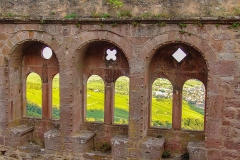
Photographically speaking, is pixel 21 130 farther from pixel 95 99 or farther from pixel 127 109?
pixel 127 109

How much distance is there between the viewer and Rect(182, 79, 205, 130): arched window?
11.9m

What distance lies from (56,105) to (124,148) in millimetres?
5899

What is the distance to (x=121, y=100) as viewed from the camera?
45.6 ft

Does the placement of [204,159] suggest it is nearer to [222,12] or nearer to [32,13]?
[222,12]

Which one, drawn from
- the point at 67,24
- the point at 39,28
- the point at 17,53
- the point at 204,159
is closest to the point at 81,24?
the point at 67,24

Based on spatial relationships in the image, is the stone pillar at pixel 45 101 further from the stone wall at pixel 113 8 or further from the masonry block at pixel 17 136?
the stone wall at pixel 113 8

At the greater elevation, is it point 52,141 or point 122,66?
point 122,66

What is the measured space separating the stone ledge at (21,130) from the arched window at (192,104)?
5.52 m

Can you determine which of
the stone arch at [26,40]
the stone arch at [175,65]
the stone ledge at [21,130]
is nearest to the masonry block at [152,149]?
the stone arch at [175,65]

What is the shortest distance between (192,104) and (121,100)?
10.0 feet

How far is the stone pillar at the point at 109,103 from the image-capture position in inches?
461

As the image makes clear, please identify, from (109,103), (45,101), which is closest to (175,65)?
(109,103)

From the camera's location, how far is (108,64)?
11742 mm

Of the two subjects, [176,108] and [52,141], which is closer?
[176,108]
